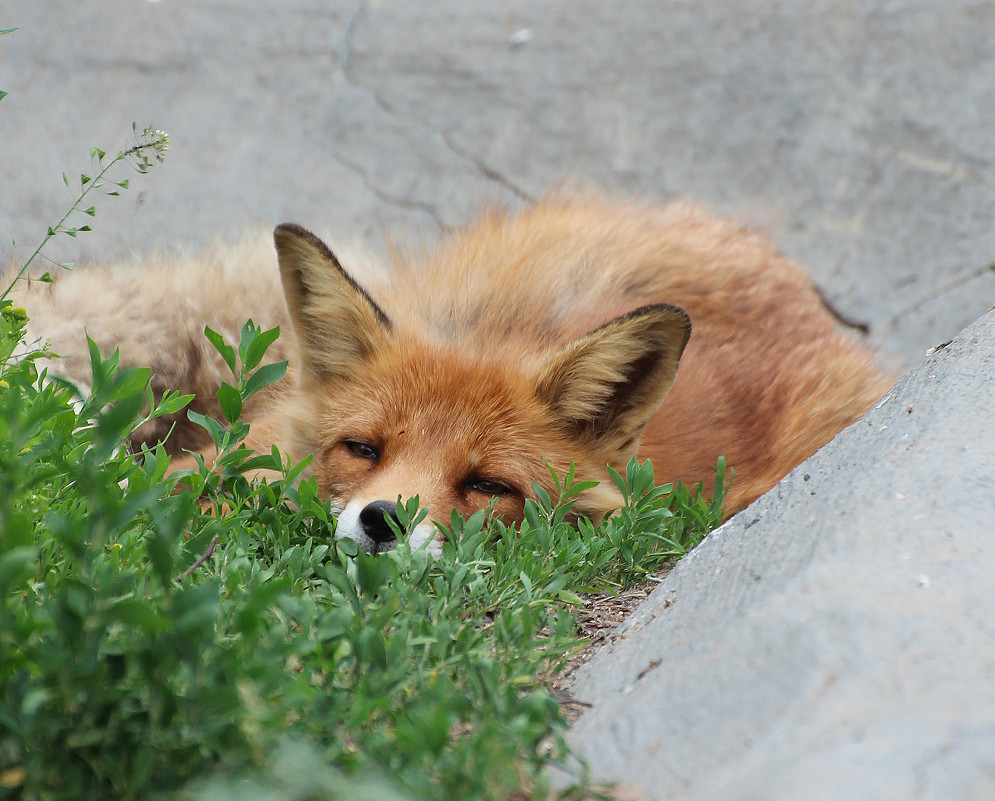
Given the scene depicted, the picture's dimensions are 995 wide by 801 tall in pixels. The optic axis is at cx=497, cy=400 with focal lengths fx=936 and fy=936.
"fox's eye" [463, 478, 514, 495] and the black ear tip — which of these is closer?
"fox's eye" [463, 478, 514, 495]

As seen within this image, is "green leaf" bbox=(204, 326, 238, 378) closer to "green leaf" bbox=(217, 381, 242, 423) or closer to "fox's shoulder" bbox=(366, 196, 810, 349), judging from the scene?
"green leaf" bbox=(217, 381, 242, 423)

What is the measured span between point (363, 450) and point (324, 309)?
0.48 meters

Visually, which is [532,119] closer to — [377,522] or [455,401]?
[455,401]

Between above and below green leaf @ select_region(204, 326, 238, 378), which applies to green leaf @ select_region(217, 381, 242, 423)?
below

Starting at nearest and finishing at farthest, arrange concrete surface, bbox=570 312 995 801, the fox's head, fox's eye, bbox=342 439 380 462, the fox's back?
concrete surface, bbox=570 312 995 801, the fox's head, fox's eye, bbox=342 439 380 462, the fox's back

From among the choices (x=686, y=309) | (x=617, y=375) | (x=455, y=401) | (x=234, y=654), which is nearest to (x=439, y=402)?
(x=455, y=401)

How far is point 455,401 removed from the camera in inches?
103

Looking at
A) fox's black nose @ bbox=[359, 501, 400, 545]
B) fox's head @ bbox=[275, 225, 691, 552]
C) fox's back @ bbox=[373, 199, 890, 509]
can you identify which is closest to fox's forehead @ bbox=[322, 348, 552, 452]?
fox's head @ bbox=[275, 225, 691, 552]

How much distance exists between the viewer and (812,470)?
2088mm

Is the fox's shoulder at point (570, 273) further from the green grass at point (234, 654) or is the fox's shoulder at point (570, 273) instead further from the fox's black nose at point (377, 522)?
the green grass at point (234, 654)

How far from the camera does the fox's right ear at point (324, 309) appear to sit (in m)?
2.72

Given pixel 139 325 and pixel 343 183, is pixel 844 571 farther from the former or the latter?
pixel 343 183

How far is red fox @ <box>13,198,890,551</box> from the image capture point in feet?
8.44

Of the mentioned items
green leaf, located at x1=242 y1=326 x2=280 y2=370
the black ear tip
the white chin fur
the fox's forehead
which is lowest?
the white chin fur
